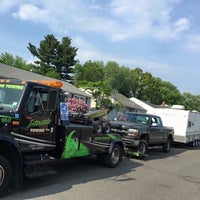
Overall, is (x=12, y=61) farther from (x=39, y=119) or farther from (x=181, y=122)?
(x=39, y=119)

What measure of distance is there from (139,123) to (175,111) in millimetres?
7183

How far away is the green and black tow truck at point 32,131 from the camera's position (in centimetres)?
685

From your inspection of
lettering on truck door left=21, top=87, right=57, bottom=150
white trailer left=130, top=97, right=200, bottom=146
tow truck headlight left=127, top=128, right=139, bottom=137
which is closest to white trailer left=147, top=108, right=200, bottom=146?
white trailer left=130, top=97, right=200, bottom=146

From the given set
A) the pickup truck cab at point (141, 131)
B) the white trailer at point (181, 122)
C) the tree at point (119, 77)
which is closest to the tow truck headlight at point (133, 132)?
the pickup truck cab at point (141, 131)

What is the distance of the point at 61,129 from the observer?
842 cm

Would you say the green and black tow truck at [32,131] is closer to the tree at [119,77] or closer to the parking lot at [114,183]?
the parking lot at [114,183]

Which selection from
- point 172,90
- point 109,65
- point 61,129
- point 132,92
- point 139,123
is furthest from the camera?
point 172,90

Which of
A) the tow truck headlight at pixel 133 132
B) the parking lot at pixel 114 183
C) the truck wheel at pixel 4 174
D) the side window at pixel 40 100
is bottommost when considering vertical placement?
the parking lot at pixel 114 183

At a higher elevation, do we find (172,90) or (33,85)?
(172,90)

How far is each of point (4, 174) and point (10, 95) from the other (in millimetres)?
1762

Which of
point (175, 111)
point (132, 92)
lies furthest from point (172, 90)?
point (175, 111)

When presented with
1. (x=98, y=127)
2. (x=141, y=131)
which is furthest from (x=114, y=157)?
(x=141, y=131)

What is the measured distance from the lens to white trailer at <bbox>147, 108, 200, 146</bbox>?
21047 mm

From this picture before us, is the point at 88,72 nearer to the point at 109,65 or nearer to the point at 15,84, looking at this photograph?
the point at 109,65
